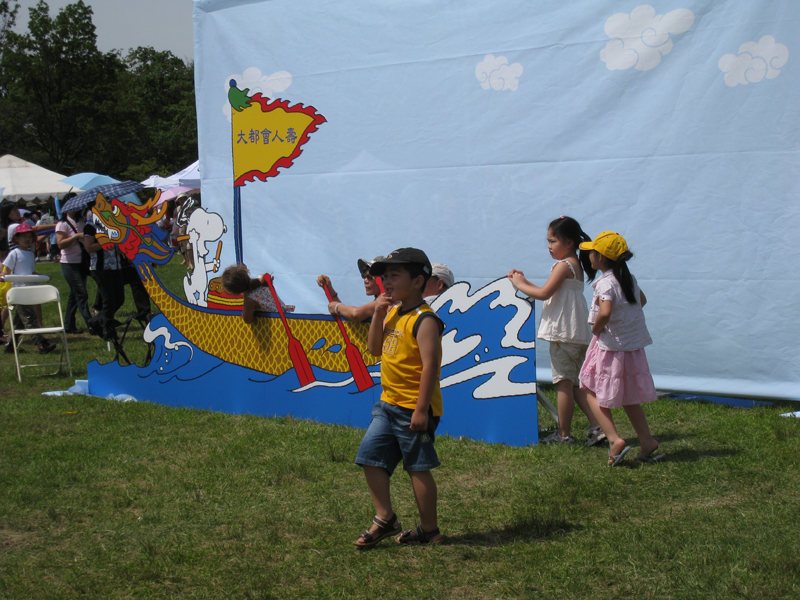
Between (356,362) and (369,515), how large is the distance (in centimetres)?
166

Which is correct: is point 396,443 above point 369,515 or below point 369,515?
above

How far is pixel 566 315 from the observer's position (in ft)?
15.4

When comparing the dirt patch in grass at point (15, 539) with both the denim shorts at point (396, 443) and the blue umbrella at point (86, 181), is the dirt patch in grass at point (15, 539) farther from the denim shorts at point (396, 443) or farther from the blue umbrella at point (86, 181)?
the blue umbrella at point (86, 181)

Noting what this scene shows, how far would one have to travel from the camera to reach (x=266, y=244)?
7.78m

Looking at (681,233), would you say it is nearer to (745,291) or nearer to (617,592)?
(745,291)

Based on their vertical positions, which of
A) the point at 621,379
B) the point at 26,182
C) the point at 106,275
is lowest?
the point at 621,379

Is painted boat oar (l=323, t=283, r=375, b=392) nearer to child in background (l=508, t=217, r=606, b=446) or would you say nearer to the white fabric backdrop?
child in background (l=508, t=217, r=606, b=446)

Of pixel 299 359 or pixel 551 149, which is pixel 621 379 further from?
pixel 551 149

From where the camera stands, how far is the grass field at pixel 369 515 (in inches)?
115

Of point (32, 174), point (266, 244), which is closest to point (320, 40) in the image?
point (266, 244)

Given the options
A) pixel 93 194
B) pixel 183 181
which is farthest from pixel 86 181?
pixel 93 194

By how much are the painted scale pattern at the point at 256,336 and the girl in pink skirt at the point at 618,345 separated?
5.02ft

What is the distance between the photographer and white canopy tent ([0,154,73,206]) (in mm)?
21859

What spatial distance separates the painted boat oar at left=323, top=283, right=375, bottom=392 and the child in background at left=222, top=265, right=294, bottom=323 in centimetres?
63
